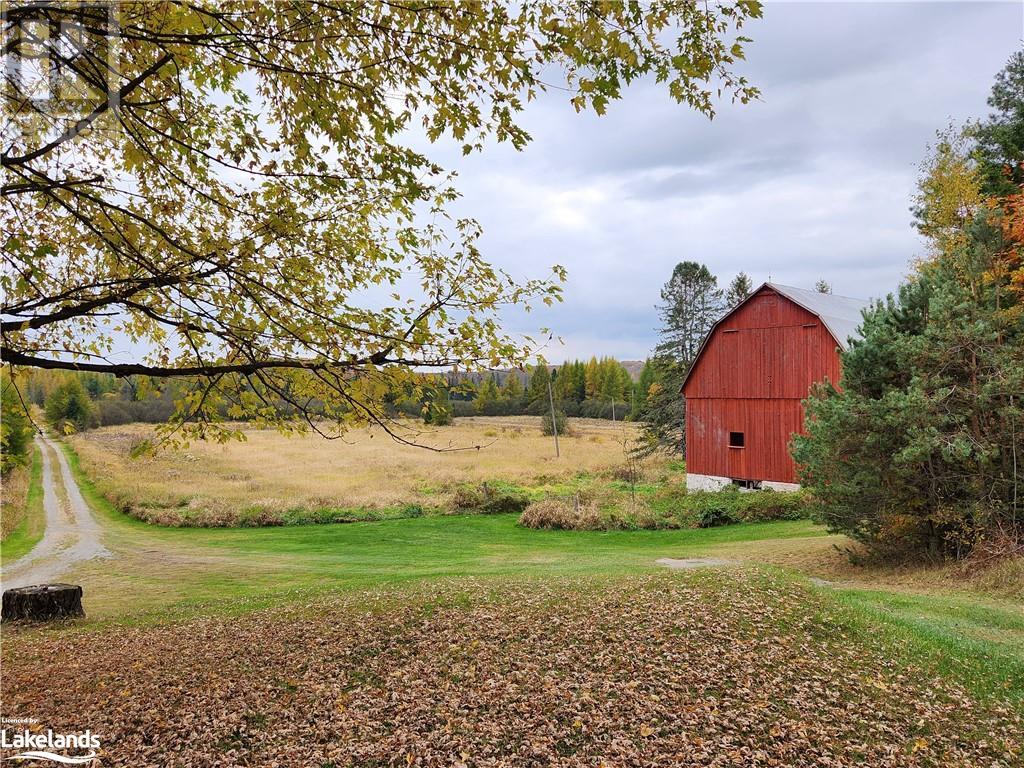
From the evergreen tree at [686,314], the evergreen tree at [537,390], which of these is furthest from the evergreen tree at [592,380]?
the evergreen tree at [686,314]

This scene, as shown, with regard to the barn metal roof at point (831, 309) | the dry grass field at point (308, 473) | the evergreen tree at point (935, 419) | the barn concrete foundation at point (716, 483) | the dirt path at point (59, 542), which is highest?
the barn metal roof at point (831, 309)

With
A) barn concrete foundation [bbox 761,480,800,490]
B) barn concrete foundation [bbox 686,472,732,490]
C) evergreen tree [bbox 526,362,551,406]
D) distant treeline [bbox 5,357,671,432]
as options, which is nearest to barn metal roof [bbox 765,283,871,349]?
barn concrete foundation [bbox 761,480,800,490]

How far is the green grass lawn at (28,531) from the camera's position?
17688mm

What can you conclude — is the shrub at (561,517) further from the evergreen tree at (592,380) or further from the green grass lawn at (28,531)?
the evergreen tree at (592,380)

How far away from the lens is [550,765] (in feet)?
13.6

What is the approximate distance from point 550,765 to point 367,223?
464 centimetres

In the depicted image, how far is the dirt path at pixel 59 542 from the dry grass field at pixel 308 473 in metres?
1.61

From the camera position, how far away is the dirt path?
14.9 meters

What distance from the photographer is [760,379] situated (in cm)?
2278

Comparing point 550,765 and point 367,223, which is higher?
point 367,223

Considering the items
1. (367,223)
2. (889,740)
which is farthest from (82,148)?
(889,740)

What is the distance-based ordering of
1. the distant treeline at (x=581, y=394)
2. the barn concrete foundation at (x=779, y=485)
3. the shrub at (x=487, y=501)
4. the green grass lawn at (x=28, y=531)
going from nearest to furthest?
1. the green grass lawn at (x=28, y=531)
2. the barn concrete foundation at (x=779, y=485)
3. the shrub at (x=487, y=501)
4. the distant treeline at (x=581, y=394)

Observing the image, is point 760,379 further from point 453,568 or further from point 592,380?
point 592,380

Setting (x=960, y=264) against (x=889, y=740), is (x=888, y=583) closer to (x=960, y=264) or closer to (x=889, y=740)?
(x=960, y=264)
